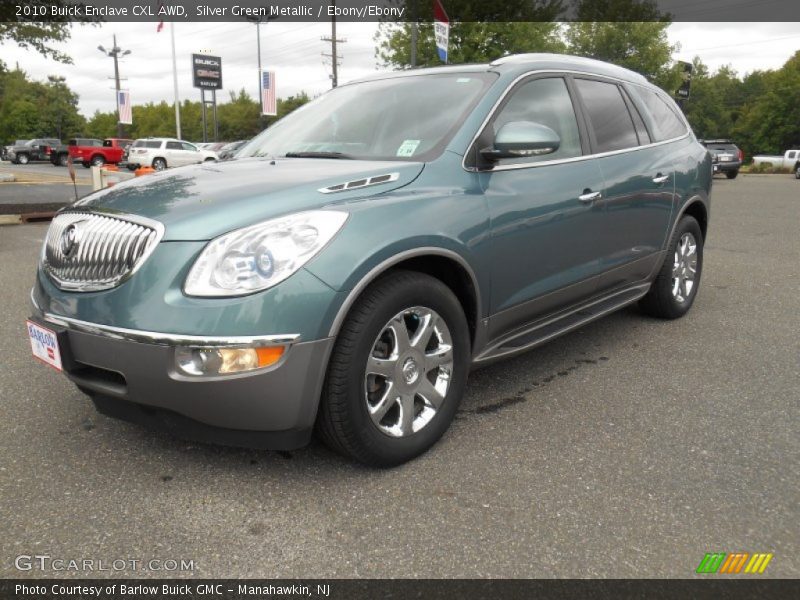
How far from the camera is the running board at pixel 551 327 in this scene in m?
3.18

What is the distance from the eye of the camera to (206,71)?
57812 mm

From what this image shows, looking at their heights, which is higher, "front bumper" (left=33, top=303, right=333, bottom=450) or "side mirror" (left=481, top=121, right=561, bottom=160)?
"side mirror" (left=481, top=121, right=561, bottom=160)

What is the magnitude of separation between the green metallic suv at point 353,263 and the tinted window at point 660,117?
0.78 meters

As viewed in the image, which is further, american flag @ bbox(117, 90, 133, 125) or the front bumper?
american flag @ bbox(117, 90, 133, 125)

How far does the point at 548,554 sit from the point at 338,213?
1.38 m

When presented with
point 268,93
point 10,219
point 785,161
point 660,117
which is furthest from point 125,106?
point 660,117

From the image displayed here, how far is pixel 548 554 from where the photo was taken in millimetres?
2148

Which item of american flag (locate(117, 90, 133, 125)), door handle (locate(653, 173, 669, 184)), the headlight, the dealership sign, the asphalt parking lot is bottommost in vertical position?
the asphalt parking lot

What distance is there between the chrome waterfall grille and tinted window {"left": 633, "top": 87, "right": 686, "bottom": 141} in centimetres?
347

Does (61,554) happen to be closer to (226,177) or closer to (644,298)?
(226,177)

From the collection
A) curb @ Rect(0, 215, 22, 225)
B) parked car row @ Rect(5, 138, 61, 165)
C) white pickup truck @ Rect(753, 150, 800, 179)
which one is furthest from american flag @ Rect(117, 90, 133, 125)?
white pickup truck @ Rect(753, 150, 800, 179)

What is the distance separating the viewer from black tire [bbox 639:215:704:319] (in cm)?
469

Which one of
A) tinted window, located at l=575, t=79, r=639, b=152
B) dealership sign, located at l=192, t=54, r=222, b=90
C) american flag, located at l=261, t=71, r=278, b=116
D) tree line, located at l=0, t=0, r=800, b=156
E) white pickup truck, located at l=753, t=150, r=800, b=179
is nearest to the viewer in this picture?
tinted window, located at l=575, t=79, r=639, b=152

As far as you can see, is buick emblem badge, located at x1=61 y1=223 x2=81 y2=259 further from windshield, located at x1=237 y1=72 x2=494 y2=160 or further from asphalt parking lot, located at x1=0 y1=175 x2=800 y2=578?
windshield, located at x1=237 y1=72 x2=494 y2=160
